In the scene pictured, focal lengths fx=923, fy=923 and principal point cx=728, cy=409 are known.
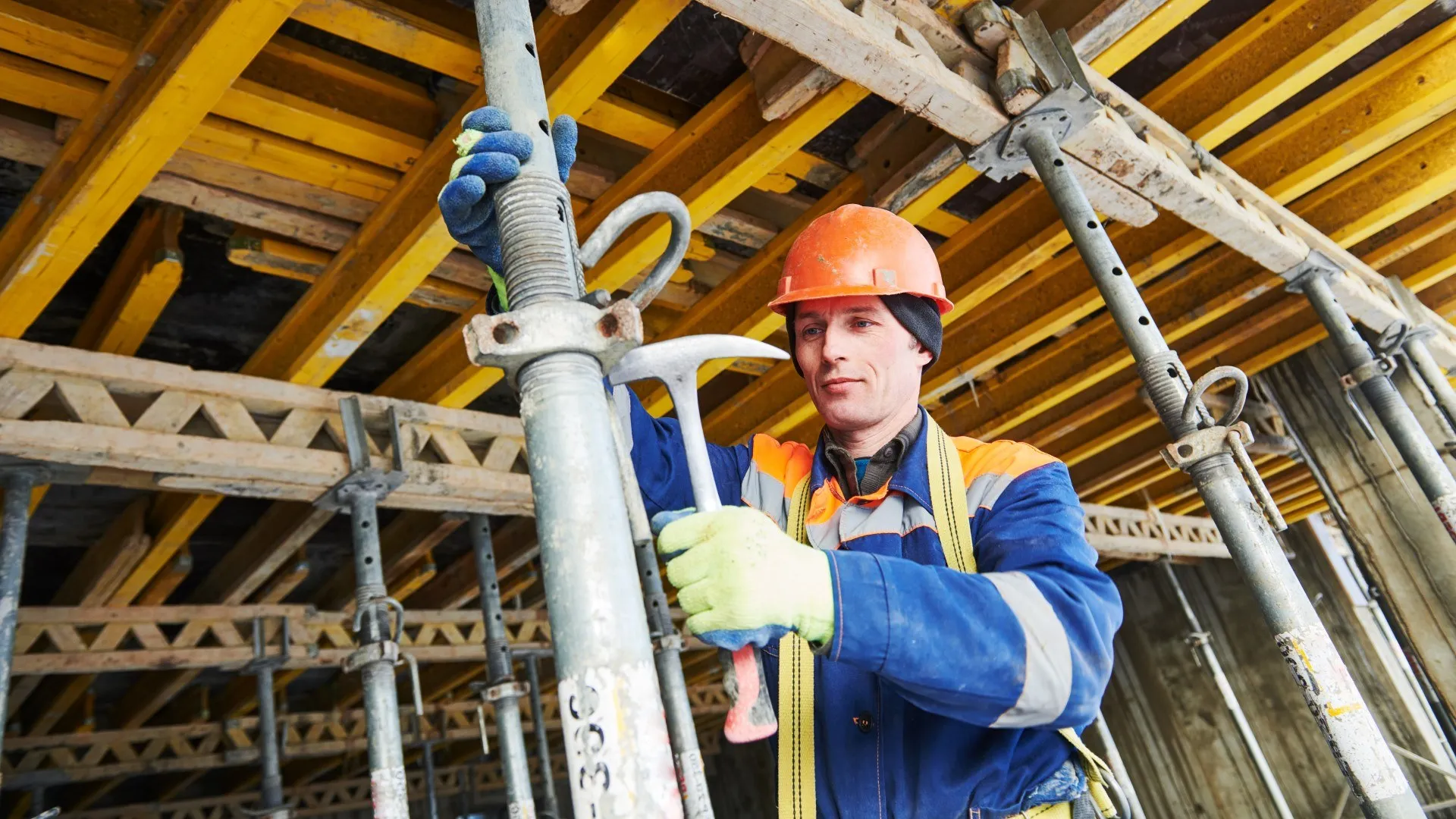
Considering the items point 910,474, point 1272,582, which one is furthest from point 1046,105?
point 910,474

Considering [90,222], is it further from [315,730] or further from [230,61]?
[315,730]

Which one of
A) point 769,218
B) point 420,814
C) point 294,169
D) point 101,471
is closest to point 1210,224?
point 769,218

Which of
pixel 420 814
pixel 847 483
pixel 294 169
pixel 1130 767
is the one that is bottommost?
pixel 1130 767

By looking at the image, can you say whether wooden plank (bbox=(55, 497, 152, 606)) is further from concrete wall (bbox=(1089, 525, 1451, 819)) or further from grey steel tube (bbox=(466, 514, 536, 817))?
concrete wall (bbox=(1089, 525, 1451, 819))

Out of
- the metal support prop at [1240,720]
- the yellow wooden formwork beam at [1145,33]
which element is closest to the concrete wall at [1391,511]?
the metal support prop at [1240,720]

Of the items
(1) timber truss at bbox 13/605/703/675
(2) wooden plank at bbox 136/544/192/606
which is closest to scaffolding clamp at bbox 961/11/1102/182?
(1) timber truss at bbox 13/605/703/675

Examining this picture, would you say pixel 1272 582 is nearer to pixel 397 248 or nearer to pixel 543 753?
pixel 397 248

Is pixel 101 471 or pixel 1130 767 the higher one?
pixel 101 471

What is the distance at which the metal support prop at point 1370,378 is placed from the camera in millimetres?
6562

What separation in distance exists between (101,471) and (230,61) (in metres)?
3.87

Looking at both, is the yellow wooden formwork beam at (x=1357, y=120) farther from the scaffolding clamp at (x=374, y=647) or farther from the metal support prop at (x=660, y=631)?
the scaffolding clamp at (x=374, y=647)

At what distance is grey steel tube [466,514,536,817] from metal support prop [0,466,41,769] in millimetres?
3022

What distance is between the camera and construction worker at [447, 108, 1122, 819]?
1.53 metres

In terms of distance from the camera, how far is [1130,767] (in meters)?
16.4
